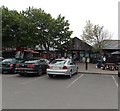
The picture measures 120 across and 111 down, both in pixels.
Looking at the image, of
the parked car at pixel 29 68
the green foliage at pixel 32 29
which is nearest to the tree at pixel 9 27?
the green foliage at pixel 32 29

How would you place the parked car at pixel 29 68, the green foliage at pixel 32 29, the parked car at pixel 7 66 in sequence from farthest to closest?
1. the green foliage at pixel 32 29
2. the parked car at pixel 7 66
3. the parked car at pixel 29 68

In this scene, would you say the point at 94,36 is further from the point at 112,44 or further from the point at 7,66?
the point at 7,66

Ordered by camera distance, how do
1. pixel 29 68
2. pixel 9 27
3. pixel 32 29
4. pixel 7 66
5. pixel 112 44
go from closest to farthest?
pixel 29 68
pixel 7 66
pixel 9 27
pixel 32 29
pixel 112 44

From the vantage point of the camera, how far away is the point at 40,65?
64.0ft

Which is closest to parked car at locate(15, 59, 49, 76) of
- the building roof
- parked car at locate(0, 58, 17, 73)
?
parked car at locate(0, 58, 17, 73)

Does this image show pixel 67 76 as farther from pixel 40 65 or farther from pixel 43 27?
pixel 43 27

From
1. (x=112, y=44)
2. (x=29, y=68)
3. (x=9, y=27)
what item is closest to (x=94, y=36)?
(x=112, y=44)

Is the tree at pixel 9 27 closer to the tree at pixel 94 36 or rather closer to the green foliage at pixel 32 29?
the green foliage at pixel 32 29

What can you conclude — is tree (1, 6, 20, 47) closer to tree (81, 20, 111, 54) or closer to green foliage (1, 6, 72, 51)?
green foliage (1, 6, 72, 51)

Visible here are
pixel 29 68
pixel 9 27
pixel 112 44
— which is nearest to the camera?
pixel 29 68

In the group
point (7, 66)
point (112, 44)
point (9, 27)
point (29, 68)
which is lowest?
point (29, 68)

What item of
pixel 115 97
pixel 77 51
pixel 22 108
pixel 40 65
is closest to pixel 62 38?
pixel 77 51

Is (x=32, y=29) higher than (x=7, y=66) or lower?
higher

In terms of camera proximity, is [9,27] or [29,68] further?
[9,27]
